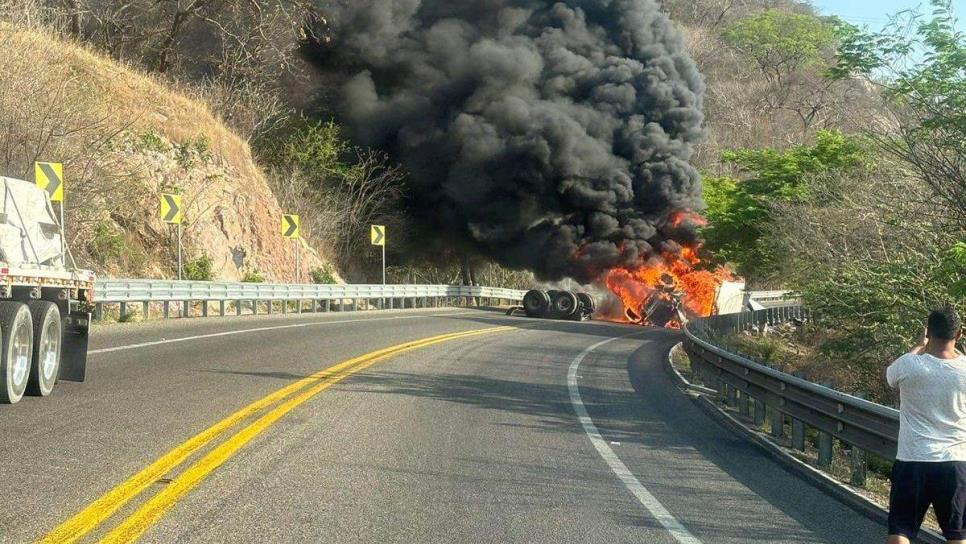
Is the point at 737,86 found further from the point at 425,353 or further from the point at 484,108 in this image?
the point at 425,353

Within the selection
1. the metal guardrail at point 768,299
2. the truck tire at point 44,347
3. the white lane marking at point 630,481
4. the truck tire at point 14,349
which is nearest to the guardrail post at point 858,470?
the white lane marking at point 630,481

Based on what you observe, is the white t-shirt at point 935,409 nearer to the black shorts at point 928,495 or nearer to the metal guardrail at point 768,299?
the black shorts at point 928,495

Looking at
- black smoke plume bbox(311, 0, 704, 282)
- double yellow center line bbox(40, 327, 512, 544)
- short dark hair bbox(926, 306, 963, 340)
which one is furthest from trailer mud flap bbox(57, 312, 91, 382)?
black smoke plume bbox(311, 0, 704, 282)

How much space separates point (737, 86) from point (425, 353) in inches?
2649

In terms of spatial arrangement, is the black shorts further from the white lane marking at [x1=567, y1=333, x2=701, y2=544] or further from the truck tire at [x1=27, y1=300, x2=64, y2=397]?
the truck tire at [x1=27, y1=300, x2=64, y2=397]

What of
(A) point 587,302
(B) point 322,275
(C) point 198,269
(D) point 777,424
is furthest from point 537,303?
(D) point 777,424

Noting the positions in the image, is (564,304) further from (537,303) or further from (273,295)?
(273,295)

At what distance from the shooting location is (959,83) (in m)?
14.2

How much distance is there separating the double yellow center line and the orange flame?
27657 millimetres

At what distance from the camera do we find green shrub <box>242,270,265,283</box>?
112 ft

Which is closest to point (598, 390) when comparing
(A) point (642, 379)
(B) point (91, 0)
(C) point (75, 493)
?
(A) point (642, 379)

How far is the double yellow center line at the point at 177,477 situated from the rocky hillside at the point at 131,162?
14.2m

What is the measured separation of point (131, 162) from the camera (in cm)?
3203

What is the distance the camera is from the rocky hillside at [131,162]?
81.3 feet
